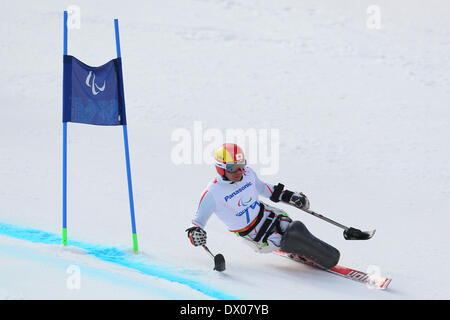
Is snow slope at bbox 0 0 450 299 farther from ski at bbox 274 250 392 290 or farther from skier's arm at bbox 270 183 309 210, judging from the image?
skier's arm at bbox 270 183 309 210

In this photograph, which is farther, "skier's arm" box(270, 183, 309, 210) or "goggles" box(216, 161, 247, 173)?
"skier's arm" box(270, 183, 309, 210)

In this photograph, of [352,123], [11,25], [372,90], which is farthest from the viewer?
[11,25]

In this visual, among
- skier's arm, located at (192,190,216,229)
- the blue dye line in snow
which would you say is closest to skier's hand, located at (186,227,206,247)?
skier's arm, located at (192,190,216,229)

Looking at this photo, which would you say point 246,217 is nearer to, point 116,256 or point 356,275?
point 356,275

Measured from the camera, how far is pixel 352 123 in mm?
11758

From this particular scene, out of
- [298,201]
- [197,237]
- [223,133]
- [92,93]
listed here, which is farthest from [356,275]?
[223,133]

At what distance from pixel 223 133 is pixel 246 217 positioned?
17.5ft

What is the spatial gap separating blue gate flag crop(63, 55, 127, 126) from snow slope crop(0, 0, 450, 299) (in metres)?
1.30

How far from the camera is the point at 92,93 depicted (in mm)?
5773

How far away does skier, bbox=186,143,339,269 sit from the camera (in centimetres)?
597

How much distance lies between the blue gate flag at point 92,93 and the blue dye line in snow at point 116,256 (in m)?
1.31

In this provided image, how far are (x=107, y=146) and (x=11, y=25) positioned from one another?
27.1 feet
